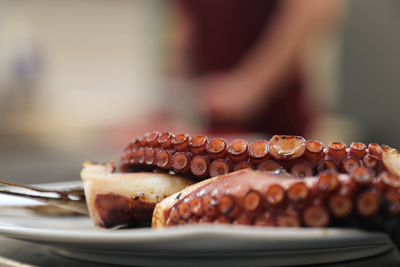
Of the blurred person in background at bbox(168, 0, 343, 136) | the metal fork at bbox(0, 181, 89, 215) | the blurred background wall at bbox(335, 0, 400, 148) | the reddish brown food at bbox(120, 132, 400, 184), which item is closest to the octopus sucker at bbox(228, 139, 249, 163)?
the reddish brown food at bbox(120, 132, 400, 184)

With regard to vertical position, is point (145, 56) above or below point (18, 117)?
above

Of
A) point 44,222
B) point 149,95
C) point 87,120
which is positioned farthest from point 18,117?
point 44,222

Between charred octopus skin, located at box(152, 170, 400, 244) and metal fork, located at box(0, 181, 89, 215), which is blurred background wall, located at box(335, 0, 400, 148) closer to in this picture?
metal fork, located at box(0, 181, 89, 215)

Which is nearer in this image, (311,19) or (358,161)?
(358,161)

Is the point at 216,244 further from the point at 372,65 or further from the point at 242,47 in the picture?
the point at 372,65

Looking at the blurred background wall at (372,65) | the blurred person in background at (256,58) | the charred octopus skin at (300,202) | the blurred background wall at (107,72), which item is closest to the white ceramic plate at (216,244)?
the charred octopus skin at (300,202)

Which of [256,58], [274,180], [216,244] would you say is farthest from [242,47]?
[216,244]

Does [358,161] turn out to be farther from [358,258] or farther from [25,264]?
[25,264]
